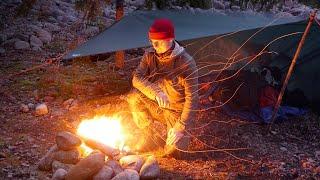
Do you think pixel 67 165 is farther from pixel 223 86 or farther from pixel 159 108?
pixel 223 86

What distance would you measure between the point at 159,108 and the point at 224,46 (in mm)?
2896

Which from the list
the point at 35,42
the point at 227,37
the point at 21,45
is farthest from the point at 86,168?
the point at 35,42

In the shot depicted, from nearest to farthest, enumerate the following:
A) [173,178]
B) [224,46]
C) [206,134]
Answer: [173,178], [206,134], [224,46]

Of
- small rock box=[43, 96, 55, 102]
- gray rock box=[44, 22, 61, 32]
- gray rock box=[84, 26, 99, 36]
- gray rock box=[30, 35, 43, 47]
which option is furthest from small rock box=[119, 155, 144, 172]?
gray rock box=[44, 22, 61, 32]

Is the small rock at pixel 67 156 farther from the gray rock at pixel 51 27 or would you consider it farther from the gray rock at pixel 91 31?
the gray rock at pixel 51 27

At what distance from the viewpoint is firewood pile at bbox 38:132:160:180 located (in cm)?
416

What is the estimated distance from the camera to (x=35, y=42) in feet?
32.5

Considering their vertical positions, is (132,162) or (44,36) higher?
(132,162)

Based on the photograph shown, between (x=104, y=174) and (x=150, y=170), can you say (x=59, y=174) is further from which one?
(x=150, y=170)

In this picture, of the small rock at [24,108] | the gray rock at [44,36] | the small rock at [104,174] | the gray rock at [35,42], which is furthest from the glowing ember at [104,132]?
the gray rock at [44,36]

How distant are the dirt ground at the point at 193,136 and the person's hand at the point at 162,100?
60 centimetres

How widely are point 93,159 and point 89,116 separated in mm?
2212

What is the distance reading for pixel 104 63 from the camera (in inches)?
357

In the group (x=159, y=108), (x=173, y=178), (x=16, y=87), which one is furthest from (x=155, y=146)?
(x=16, y=87)
